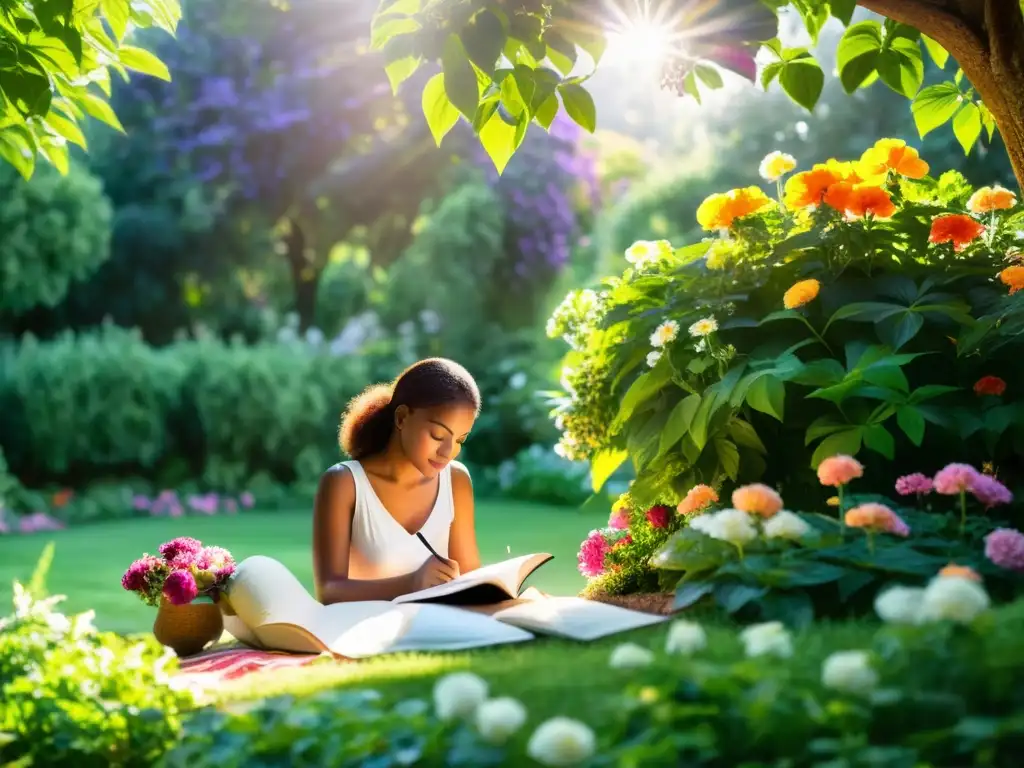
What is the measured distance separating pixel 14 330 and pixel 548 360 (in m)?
5.98

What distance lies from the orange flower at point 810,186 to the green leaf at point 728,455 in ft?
2.57

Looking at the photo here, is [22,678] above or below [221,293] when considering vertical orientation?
below

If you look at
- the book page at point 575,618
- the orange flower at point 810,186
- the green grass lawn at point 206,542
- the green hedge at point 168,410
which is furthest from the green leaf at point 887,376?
the green hedge at point 168,410

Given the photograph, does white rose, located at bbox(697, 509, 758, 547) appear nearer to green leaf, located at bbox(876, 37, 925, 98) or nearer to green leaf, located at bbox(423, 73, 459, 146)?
green leaf, located at bbox(423, 73, 459, 146)

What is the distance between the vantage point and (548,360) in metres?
12.9

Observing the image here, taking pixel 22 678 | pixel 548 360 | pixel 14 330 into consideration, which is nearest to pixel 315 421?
pixel 548 360

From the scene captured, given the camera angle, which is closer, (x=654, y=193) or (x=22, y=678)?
(x=22, y=678)

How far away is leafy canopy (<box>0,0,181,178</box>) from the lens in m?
2.88

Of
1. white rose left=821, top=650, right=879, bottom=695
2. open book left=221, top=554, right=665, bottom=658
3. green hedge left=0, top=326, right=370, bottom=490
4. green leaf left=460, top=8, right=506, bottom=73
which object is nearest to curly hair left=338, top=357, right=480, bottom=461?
open book left=221, top=554, right=665, bottom=658

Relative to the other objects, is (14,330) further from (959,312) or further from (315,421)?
(959,312)

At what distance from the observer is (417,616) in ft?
10.2

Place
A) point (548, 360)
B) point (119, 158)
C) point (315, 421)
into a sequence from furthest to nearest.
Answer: point (119, 158) < point (548, 360) < point (315, 421)

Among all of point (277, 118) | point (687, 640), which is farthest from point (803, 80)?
point (277, 118)

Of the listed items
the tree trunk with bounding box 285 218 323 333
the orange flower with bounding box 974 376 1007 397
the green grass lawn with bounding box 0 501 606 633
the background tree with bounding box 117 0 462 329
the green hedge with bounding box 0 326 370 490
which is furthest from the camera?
the tree trunk with bounding box 285 218 323 333
